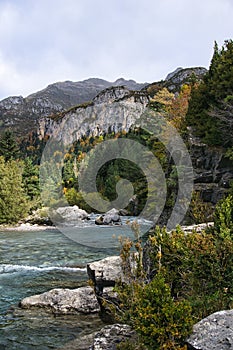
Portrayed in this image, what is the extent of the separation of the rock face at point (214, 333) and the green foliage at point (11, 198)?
32.9 m

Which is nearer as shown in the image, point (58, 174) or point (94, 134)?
point (58, 174)

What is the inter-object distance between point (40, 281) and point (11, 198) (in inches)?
951

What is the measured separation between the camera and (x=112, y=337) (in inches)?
245

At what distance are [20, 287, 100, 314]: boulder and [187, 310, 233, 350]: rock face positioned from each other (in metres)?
5.20

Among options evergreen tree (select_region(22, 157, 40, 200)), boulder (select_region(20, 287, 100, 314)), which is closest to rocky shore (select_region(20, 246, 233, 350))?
boulder (select_region(20, 287, 100, 314))

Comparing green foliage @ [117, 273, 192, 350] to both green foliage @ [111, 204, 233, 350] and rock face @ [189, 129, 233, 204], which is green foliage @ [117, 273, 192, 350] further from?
rock face @ [189, 129, 233, 204]

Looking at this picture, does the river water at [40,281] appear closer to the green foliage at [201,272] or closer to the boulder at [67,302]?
the boulder at [67,302]

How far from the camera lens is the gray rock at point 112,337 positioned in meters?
6.01

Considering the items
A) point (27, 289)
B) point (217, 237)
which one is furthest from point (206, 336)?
point (27, 289)

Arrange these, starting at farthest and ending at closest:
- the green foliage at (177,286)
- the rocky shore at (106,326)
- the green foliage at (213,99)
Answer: the green foliage at (213,99), the green foliage at (177,286), the rocky shore at (106,326)

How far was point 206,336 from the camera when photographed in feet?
15.5

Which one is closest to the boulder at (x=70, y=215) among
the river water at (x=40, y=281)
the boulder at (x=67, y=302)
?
the river water at (x=40, y=281)

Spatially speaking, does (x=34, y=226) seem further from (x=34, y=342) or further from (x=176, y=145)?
(x=34, y=342)

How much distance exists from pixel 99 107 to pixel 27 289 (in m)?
140
